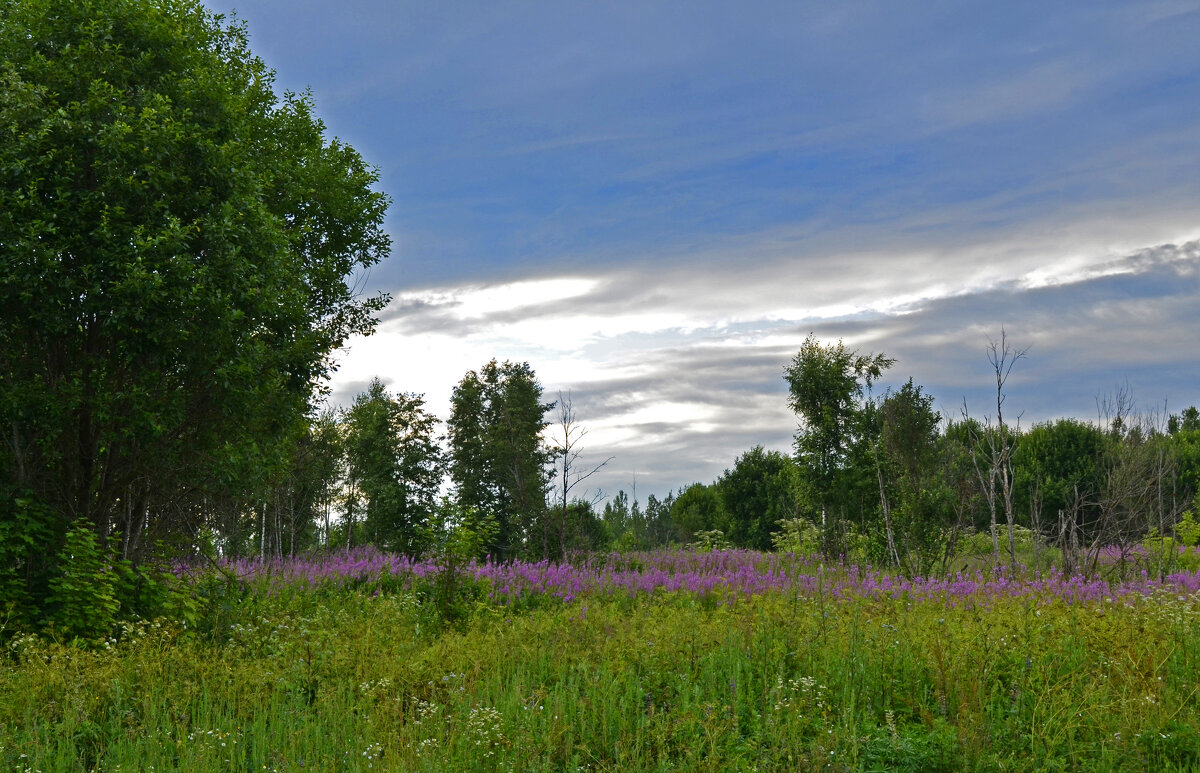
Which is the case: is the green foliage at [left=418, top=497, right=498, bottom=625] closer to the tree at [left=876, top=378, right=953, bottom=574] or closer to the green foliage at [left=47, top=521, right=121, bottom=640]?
the green foliage at [left=47, top=521, right=121, bottom=640]

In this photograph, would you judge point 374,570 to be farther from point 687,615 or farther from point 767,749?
point 767,749

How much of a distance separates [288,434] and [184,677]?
21.1ft

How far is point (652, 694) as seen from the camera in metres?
6.60

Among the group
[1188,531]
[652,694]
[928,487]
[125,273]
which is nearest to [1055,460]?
[1188,531]

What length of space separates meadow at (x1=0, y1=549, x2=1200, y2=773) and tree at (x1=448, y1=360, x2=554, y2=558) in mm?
15046

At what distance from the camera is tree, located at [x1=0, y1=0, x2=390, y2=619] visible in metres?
9.93

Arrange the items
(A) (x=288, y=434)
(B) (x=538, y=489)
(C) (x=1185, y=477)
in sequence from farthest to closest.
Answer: (C) (x=1185, y=477), (B) (x=538, y=489), (A) (x=288, y=434)

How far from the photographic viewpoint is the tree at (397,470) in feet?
87.2

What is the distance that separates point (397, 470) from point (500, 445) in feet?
12.6

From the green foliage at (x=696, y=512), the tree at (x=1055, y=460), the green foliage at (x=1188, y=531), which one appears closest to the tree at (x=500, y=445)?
the green foliage at (x=696, y=512)

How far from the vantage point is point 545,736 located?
5.68 m

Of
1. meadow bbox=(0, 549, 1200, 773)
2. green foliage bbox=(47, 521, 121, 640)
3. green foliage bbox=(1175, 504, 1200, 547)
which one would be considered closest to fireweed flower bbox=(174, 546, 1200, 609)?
meadow bbox=(0, 549, 1200, 773)

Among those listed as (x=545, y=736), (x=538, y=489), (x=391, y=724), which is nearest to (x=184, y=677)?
(x=391, y=724)

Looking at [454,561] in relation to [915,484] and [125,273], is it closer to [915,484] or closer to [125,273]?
[125,273]
